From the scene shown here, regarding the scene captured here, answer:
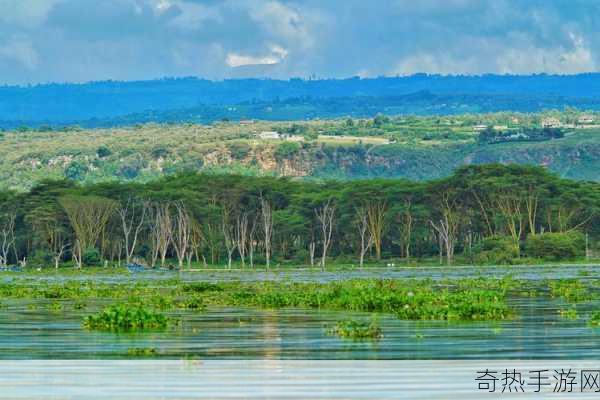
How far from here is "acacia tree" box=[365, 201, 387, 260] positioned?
139 metres

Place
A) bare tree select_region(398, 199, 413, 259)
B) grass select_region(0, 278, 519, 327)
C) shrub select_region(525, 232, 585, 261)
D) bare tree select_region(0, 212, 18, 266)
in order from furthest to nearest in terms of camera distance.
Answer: bare tree select_region(0, 212, 18, 266) → bare tree select_region(398, 199, 413, 259) → shrub select_region(525, 232, 585, 261) → grass select_region(0, 278, 519, 327)

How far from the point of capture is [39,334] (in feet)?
122

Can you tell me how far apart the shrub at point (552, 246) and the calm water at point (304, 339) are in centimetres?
8572

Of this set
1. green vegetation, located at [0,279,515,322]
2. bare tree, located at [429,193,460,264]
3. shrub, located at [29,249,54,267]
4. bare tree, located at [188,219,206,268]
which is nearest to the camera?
green vegetation, located at [0,279,515,322]

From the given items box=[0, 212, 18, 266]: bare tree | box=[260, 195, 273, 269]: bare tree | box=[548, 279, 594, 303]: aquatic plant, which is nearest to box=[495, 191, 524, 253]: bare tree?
box=[260, 195, 273, 269]: bare tree

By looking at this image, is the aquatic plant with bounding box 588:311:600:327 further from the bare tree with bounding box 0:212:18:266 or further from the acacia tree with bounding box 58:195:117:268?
the bare tree with bounding box 0:212:18:266

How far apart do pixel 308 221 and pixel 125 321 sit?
105730 millimetres

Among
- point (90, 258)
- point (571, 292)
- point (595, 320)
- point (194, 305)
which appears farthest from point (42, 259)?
point (595, 320)

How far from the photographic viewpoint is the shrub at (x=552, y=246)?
12962cm

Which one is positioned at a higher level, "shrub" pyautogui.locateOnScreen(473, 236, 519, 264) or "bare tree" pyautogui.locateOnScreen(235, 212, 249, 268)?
"bare tree" pyautogui.locateOnScreen(235, 212, 249, 268)

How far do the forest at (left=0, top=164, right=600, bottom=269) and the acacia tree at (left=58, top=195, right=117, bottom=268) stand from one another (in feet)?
0.47

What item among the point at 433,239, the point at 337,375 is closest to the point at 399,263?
the point at 433,239

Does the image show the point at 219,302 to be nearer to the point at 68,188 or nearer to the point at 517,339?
the point at 517,339

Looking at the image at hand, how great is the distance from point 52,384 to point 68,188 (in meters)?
128
